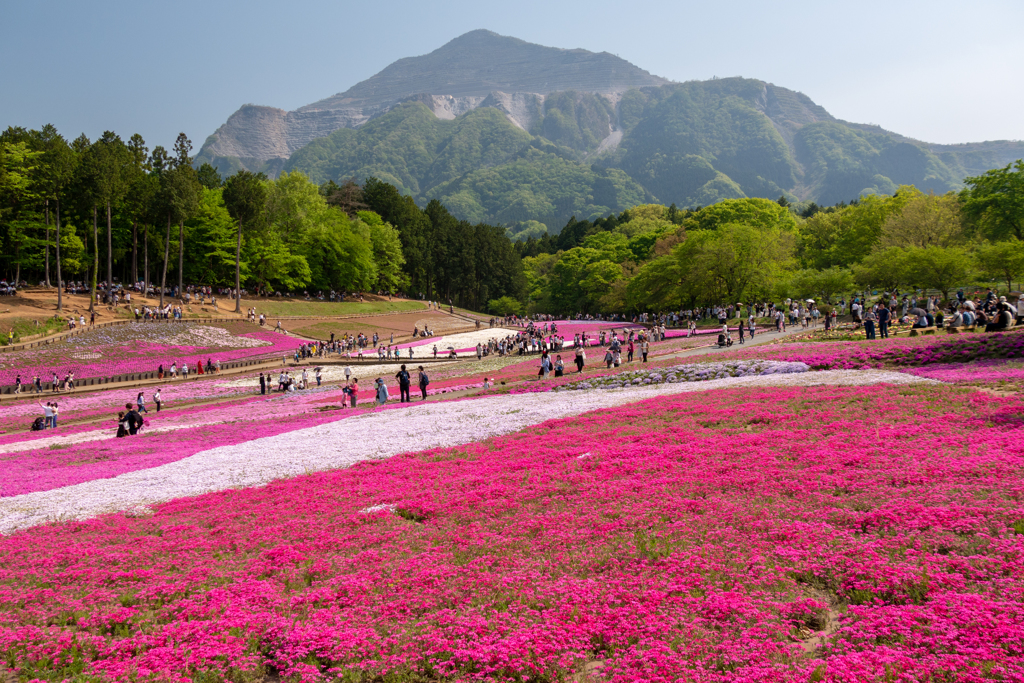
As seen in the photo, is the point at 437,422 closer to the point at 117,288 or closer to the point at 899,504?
the point at 899,504

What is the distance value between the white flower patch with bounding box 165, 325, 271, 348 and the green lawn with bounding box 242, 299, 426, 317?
46.4 feet

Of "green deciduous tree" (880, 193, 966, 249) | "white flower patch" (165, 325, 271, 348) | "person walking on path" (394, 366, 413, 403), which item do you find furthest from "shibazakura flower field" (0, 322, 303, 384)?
"green deciduous tree" (880, 193, 966, 249)

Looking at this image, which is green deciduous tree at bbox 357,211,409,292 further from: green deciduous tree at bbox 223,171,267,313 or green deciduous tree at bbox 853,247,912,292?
green deciduous tree at bbox 853,247,912,292

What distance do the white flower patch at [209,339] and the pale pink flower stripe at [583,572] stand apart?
2008 inches

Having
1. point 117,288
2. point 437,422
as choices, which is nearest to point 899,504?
point 437,422

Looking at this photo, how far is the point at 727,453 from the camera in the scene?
1512 centimetres

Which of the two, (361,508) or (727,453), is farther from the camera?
(727,453)

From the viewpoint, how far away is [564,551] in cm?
→ 1022

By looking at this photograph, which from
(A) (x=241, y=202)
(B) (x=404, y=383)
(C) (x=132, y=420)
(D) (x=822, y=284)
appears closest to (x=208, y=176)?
(A) (x=241, y=202)

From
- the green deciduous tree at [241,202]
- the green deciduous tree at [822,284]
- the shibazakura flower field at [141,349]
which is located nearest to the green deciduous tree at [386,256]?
the green deciduous tree at [241,202]

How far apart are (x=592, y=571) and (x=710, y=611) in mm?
2054

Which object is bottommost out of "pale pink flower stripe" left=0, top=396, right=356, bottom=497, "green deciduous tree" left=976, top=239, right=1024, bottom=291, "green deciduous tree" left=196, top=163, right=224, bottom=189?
"pale pink flower stripe" left=0, top=396, right=356, bottom=497

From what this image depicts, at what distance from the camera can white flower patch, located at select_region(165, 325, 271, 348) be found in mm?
60719

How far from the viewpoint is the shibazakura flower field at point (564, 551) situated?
720 cm
